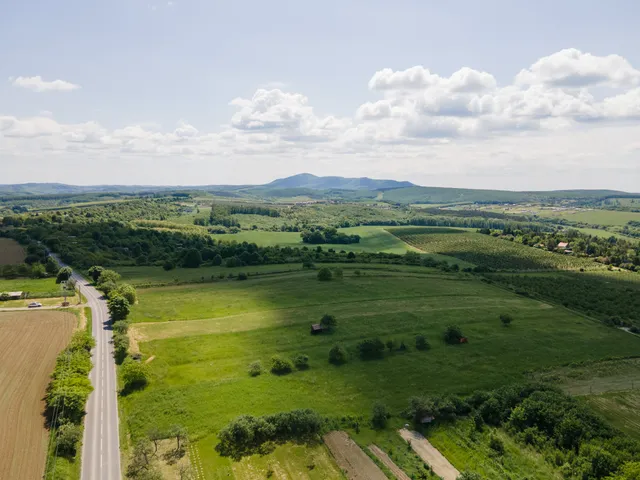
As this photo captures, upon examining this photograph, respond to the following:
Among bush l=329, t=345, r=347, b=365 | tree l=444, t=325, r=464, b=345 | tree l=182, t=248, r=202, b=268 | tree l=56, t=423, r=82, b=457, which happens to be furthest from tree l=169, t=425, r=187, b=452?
tree l=182, t=248, r=202, b=268

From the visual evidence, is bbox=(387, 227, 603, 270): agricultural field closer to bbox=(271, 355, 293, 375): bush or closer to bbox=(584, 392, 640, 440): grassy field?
bbox=(584, 392, 640, 440): grassy field

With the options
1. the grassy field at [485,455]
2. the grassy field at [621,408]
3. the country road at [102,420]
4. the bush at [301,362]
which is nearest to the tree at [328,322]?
the bush at [301,362]

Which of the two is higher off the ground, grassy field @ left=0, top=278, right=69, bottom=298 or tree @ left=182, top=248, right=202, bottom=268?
tree @ left=182, top=248, right=202, bottom=268

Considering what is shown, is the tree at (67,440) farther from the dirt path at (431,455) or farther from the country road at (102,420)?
the dirt path at (431,455)

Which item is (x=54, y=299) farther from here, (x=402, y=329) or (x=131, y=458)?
(x=402, y=329)

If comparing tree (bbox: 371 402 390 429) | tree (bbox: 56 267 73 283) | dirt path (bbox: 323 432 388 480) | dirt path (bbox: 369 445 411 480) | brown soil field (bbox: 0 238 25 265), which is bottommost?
dirt path (bbox: 369 445 411 480)

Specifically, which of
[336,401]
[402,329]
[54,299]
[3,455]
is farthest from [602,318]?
[54,299]
